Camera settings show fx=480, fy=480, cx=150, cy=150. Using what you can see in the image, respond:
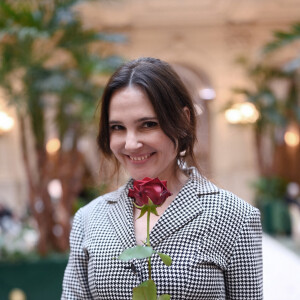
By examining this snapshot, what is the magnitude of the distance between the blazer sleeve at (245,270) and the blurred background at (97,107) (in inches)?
15.8

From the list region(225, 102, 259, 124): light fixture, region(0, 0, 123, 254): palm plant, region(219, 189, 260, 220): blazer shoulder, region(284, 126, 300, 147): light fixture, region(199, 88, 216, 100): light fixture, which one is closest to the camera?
region(219, 189, 260, 220): blazer shoulder

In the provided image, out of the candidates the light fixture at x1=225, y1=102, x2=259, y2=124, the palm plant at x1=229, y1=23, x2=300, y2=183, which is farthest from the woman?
the light fixture at x1=225, y1=102, x2=259, y2=124

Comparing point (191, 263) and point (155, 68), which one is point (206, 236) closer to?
point (191, 263)

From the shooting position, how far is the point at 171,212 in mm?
1541

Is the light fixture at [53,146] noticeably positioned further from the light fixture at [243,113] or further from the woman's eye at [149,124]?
the light fixture at [243,113]

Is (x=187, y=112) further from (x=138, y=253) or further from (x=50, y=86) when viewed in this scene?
(x=50, y=86)

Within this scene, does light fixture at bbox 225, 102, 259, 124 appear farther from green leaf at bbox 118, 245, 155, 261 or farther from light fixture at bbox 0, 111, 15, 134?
green leaf at bbox 118, 245, 155, 261

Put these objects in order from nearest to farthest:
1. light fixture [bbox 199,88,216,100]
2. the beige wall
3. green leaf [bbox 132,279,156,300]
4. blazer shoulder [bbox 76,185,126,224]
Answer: green leaf [bbox 132,279,156,300], blazer shoulder [bbox 76,185,126,224], light fixture [bbox 199,88,216,100], the beige wall

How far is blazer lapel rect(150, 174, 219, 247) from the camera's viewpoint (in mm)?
1496

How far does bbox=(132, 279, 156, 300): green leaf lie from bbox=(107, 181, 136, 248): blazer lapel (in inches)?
13.7

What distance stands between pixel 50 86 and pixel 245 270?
429cm

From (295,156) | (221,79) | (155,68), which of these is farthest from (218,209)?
(295,156)

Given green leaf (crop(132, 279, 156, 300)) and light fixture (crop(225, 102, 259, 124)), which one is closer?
green leaf (crop(132, 279, 156, 300))

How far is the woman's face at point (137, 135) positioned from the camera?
1.44 m
